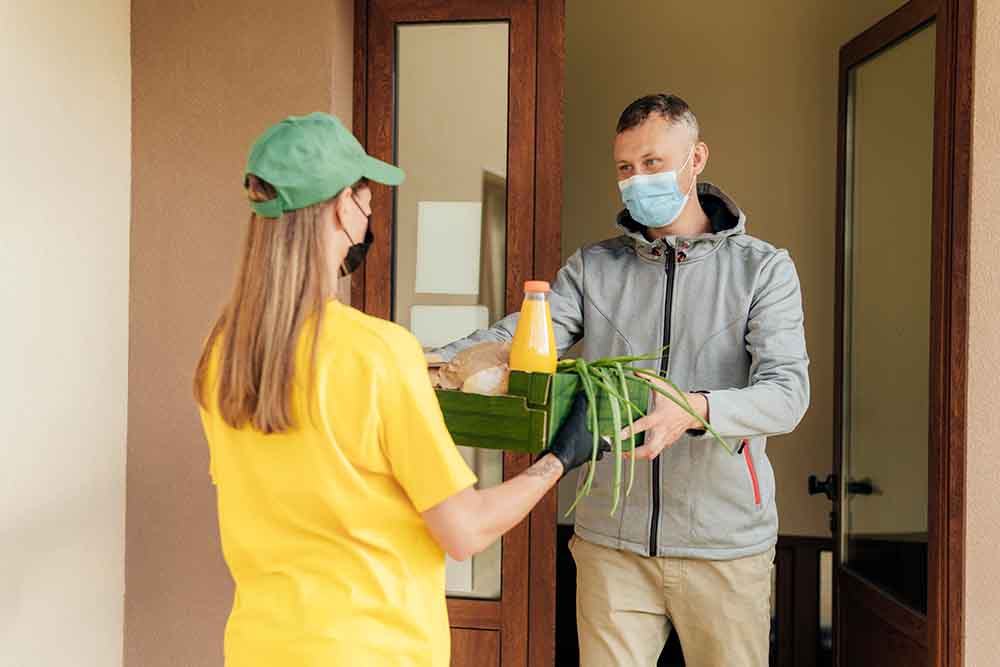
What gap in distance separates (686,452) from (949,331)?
73 centimetres

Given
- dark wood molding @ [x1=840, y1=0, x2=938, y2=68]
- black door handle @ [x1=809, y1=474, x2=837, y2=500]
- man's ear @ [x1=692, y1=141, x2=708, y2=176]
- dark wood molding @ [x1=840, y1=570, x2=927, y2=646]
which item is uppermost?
dark wood molding @ [x1=840, y1=0, x2=938, y2=68]

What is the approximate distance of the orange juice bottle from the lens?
57.1 inches

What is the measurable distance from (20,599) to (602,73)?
235 cm

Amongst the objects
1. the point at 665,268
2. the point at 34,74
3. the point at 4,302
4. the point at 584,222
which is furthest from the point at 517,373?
the point at 584,222

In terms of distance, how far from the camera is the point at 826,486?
2.86 m

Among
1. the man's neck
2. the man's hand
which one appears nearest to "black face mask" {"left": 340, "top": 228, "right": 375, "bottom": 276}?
the man's hand

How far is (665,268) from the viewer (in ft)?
6.31

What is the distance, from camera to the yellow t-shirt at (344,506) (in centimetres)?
113

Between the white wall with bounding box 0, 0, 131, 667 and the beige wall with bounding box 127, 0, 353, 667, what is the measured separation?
0.14 ft

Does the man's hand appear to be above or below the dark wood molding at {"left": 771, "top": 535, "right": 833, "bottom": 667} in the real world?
above

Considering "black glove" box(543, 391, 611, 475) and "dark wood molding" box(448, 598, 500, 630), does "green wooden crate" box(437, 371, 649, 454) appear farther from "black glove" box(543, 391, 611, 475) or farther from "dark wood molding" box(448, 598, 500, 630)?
"dark wood molding" box(448, 598, 500, 630)

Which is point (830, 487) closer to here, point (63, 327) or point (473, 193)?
point (473, 193)

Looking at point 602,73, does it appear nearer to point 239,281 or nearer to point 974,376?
point 974,376

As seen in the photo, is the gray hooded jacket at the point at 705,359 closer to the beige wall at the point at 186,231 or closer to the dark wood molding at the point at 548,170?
the dark wood molding at the point at 548,170
